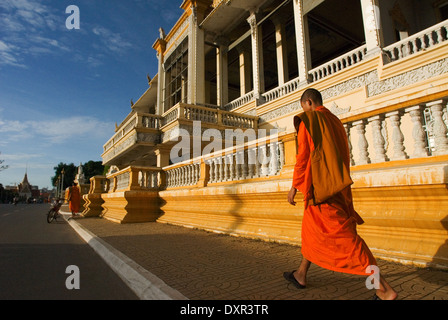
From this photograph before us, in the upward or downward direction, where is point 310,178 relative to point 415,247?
upward

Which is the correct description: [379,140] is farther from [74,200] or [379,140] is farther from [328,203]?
[74,200]

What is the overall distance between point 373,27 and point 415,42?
140 cm

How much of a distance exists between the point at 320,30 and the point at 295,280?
1447 cm

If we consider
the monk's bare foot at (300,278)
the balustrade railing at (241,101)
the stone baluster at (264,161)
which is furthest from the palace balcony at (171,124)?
the monk's bare foot at (300,278)

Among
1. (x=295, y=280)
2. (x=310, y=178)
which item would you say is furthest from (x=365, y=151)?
(x=295, y=280)

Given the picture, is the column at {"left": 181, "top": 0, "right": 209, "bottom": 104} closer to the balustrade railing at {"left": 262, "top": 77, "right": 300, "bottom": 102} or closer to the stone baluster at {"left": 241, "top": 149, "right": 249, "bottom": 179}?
the balustrade railing at {"left": 262, "top": 77, "right": 300, "bottom": 102}

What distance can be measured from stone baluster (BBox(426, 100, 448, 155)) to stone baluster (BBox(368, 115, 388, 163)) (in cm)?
52

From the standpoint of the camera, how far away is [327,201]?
82.6 inches

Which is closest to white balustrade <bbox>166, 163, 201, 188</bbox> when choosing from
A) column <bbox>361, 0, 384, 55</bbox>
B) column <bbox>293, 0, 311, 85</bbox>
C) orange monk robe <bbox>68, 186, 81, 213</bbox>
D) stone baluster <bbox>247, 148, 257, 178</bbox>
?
stone baluster <bbox>247, 148, 257, 178</bbox>

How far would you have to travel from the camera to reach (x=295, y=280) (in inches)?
87.7

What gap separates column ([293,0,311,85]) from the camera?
9.20 metres
